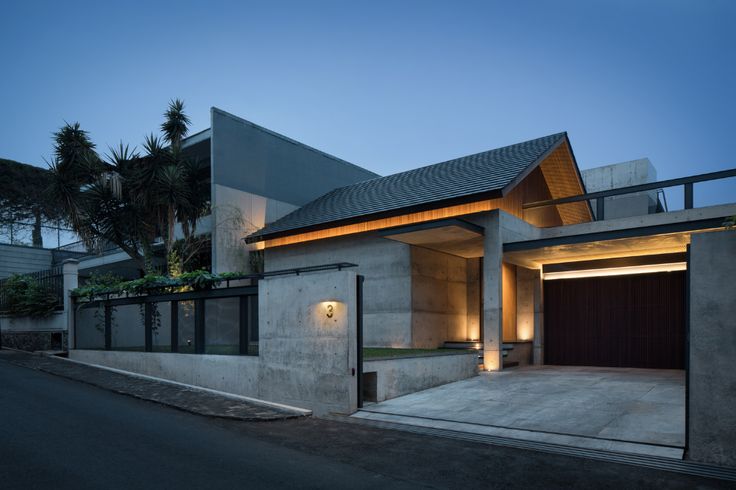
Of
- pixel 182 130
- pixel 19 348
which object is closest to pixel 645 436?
pixel 182 130

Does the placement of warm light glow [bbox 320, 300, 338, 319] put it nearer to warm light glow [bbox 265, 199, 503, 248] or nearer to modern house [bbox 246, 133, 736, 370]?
modern house [bbox 246, 133, 736, 370]

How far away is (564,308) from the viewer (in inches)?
638

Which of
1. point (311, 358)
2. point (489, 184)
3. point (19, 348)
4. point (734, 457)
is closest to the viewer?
point (734, 457)

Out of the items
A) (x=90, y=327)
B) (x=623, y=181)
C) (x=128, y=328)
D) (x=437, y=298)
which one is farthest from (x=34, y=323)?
(x=623, y=181)

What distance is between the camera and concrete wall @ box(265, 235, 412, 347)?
16031 mm

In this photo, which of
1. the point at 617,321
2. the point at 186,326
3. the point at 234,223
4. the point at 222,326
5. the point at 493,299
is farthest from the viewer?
the point at 234,223

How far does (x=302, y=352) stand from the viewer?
10.6 m

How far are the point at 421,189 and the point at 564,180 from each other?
5.75 metres

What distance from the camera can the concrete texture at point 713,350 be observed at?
6070 mm

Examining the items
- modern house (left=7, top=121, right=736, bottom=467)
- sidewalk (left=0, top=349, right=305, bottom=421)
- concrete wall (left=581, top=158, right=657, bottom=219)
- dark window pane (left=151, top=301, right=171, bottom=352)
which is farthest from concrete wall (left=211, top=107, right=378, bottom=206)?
concrete wall (left=581, top=158, right=657, bottom=219)

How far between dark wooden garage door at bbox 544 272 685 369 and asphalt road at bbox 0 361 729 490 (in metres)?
9.81

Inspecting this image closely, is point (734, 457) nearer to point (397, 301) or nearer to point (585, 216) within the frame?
point (397, 301)

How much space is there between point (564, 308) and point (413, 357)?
7.25 meters

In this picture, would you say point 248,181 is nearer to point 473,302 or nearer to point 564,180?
point 473,302
